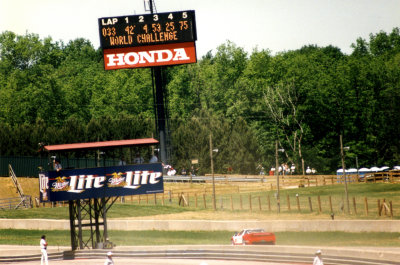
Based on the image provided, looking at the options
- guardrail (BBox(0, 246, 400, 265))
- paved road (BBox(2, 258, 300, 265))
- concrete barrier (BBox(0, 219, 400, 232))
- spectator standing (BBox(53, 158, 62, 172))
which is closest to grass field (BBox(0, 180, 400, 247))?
concrete barrier (BBox(0, 219, 400, 232))

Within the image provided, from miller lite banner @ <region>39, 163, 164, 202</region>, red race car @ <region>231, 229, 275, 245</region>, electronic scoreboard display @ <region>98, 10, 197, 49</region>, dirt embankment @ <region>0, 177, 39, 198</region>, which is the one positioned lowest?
red race car @ <region>231, 229, 275, 245</region>

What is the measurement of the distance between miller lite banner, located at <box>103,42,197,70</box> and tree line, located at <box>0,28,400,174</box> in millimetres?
23308

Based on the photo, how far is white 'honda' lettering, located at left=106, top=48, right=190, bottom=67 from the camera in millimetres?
83562

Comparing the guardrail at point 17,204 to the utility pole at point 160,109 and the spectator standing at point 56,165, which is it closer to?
the utility pole at point 160,109

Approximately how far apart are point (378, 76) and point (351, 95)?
524 centimetres

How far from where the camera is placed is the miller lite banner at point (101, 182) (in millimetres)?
43688

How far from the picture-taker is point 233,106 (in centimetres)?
11962

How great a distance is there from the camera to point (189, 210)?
69500 mm

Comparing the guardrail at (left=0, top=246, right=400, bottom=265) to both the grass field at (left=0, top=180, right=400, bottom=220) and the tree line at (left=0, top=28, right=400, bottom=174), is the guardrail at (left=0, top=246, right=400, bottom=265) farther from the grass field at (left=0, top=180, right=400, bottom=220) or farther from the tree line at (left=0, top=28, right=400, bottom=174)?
the tree line at (left=0, top=28, right=400, bottom=174)

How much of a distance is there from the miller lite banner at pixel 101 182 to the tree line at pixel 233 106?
192 ft

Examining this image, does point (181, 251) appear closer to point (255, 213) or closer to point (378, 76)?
point (255, 213)

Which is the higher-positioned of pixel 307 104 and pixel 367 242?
pixel 307 104

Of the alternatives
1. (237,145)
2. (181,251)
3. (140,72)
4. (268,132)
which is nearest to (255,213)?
(181,251)

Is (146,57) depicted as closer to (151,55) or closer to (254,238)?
(151,55)
